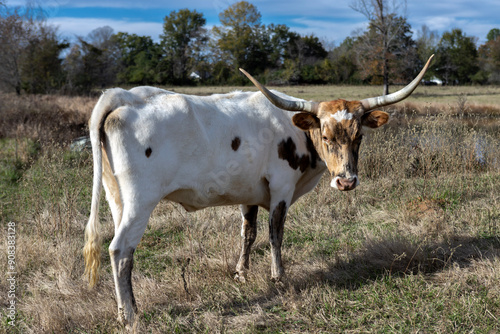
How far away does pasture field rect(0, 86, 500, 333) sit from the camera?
3.48 m

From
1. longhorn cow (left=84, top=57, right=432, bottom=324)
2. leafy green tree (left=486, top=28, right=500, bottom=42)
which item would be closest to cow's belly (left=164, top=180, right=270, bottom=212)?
longhorn cow (left=84, top=57, right=432, bottom=324)

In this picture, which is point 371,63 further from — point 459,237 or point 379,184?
point 459,237

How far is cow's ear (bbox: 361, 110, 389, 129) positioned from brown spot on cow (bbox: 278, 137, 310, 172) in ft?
2.25

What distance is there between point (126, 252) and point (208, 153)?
1032 mm

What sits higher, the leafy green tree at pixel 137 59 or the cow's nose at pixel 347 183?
the leafy green tree at pixel 137 59

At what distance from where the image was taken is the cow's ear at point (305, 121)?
3904 mm

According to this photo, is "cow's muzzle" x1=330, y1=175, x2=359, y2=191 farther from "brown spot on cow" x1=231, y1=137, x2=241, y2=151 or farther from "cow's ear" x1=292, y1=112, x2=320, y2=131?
"brown spot on cow" x1=231, y1=137, x2=241, y2=151

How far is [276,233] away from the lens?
4.21 meters

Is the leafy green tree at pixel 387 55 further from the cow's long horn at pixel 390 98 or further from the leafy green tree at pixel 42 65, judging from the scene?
the cow's long horn at pixel 390 98

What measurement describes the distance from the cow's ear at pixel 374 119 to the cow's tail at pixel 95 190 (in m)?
2.27

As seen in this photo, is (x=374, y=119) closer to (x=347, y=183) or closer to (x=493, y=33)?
(x=347, y=183)

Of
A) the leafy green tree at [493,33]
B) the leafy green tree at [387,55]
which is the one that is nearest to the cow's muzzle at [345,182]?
the leafy green tree at [387,55]

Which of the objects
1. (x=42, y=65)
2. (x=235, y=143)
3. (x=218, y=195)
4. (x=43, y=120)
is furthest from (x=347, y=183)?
(x=42, y=65)

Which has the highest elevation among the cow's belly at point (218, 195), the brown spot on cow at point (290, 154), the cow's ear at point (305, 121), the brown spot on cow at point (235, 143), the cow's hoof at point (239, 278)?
the cow's ear at point (305, 121)
